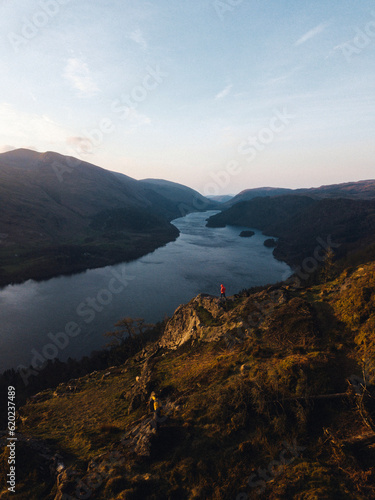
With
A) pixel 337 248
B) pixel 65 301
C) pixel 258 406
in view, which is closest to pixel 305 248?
pixel 337 248

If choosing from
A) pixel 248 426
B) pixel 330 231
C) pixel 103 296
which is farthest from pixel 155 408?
pixel 330 231

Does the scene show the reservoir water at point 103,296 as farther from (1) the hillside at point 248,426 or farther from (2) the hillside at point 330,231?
(1) the hillside at point 248,426

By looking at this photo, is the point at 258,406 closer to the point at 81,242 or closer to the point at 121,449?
the point at 121,449

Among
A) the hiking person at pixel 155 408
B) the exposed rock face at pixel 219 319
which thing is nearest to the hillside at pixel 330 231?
the exposed rock face at pixel 219 319

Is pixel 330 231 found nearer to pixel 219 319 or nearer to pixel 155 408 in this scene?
pixel 219 319

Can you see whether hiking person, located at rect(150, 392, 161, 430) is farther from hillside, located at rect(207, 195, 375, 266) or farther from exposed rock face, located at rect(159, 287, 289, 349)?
hillside, located at rect(207, 195, 375, 266)
